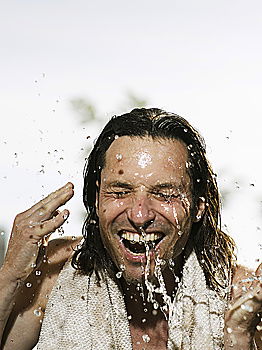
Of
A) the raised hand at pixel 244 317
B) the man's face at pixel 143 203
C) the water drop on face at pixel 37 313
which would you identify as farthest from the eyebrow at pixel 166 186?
the water drop on face at pixel 37 313

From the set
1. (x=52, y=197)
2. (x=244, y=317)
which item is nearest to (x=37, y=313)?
(x=52, y=197)

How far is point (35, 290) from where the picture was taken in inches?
120

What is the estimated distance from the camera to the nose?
106 inches

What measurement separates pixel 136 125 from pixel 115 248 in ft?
1.62

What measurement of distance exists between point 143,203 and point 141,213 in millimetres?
42

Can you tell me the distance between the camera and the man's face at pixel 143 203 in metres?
2.73

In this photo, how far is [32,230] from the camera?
111 inches

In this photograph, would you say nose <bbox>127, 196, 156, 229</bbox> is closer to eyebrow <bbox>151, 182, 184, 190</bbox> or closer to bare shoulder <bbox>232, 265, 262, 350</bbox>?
eyebrow <bbox>151, 182, 184, 190</bbox>

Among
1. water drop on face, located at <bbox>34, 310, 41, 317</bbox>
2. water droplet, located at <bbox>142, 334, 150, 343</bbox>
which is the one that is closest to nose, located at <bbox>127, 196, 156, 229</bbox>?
water droplet, located at <bbox>142, 334, 150, 343</bbox>

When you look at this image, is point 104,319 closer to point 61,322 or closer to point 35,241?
point 61,322

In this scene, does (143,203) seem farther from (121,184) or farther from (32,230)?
(32,230)

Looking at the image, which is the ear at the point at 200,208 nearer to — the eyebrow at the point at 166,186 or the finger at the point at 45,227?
the eyebrow at the point at 166,186

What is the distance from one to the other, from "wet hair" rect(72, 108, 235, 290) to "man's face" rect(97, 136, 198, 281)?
78mm

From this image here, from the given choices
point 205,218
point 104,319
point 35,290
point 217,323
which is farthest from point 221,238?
point 35,290
